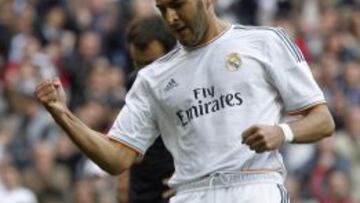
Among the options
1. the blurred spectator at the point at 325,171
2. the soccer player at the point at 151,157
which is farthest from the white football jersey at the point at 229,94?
the blurred spectator at the point at 325,171

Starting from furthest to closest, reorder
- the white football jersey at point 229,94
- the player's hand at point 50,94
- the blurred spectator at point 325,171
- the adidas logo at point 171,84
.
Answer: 1. the blurred spectator at point 325,171
2. the adidas logo at point 171,84
3. the white football jersey at point 229,94
4. the player's hand at point 50,94

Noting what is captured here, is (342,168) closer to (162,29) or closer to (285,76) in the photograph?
(162,29)

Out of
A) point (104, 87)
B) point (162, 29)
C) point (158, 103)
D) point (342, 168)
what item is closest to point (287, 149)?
point (342, 168)

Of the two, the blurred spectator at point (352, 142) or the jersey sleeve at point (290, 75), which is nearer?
the jersey sleeve at point (290, 75)

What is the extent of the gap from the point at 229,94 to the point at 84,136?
30.1 inches

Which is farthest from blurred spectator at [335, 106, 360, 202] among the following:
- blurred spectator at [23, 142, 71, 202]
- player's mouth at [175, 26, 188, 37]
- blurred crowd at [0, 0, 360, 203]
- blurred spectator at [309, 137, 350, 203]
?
player's mouth at [175, 26, 188, 37]

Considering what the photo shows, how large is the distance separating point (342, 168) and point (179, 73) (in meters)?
9.40

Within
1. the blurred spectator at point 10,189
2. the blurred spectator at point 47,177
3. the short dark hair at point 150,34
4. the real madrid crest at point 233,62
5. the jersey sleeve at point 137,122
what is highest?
the real madrid crest at point 233,62

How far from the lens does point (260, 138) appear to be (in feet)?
24.8

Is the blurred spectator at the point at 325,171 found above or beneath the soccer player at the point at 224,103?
beneath

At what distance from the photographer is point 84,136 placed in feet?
27.1

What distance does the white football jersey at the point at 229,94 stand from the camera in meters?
8.16

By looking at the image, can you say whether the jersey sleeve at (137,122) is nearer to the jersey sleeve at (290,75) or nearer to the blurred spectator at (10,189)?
the jersey sleeve at (290,75)

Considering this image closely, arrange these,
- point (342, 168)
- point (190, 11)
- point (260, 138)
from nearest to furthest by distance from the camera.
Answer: point (260, 138)
point (190, 11)
point (342, 168)
